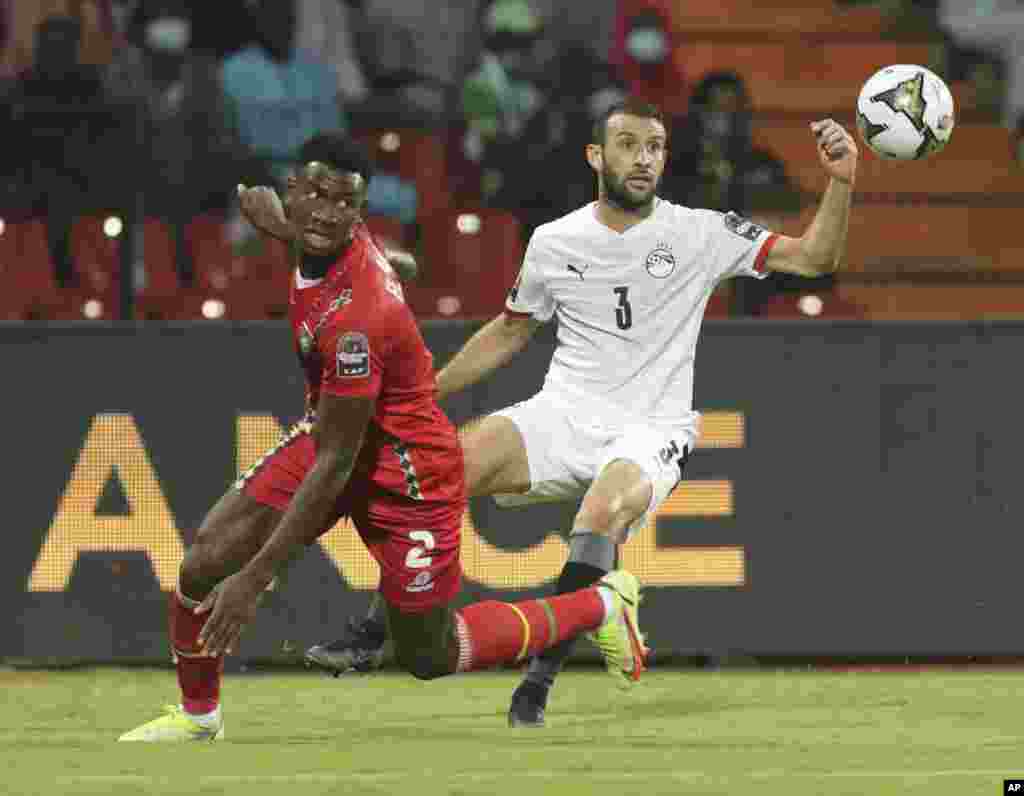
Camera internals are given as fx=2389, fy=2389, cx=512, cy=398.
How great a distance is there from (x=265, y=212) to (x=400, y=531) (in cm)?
134

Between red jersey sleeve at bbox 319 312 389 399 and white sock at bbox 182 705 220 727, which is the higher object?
red jersey sleeve at bbox 319 312 389 399

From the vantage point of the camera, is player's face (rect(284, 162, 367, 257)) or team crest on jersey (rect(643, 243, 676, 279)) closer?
player's face (rect(284, 162, 367, 257))

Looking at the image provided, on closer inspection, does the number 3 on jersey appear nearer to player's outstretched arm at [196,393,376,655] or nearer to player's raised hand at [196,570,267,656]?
player's outstretched arm at [196,393,376,655]

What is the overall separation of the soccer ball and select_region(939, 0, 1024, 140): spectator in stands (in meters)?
6.83

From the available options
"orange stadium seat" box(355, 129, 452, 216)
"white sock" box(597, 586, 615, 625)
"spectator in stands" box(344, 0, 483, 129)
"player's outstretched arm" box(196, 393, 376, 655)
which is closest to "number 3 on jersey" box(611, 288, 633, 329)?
"white sock" box(597, 586, 615, 625)

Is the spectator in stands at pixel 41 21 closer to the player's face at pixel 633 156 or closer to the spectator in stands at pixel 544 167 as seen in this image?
the spectator in stands at pixel 544 167

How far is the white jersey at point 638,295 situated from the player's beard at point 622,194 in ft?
0.25

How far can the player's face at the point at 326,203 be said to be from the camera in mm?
7141

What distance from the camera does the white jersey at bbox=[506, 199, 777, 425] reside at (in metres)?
8.62

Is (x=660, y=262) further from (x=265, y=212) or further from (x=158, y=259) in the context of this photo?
(x=158, y=259)

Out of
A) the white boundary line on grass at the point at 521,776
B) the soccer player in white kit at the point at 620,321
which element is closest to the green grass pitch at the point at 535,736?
the white boundary line on grass at the point at 521,776

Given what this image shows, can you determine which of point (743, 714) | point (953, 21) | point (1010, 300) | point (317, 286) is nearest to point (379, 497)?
point (317, 286)

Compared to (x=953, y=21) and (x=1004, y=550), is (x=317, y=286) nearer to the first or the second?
(x=1004, y=550)

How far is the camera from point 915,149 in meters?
8.35
